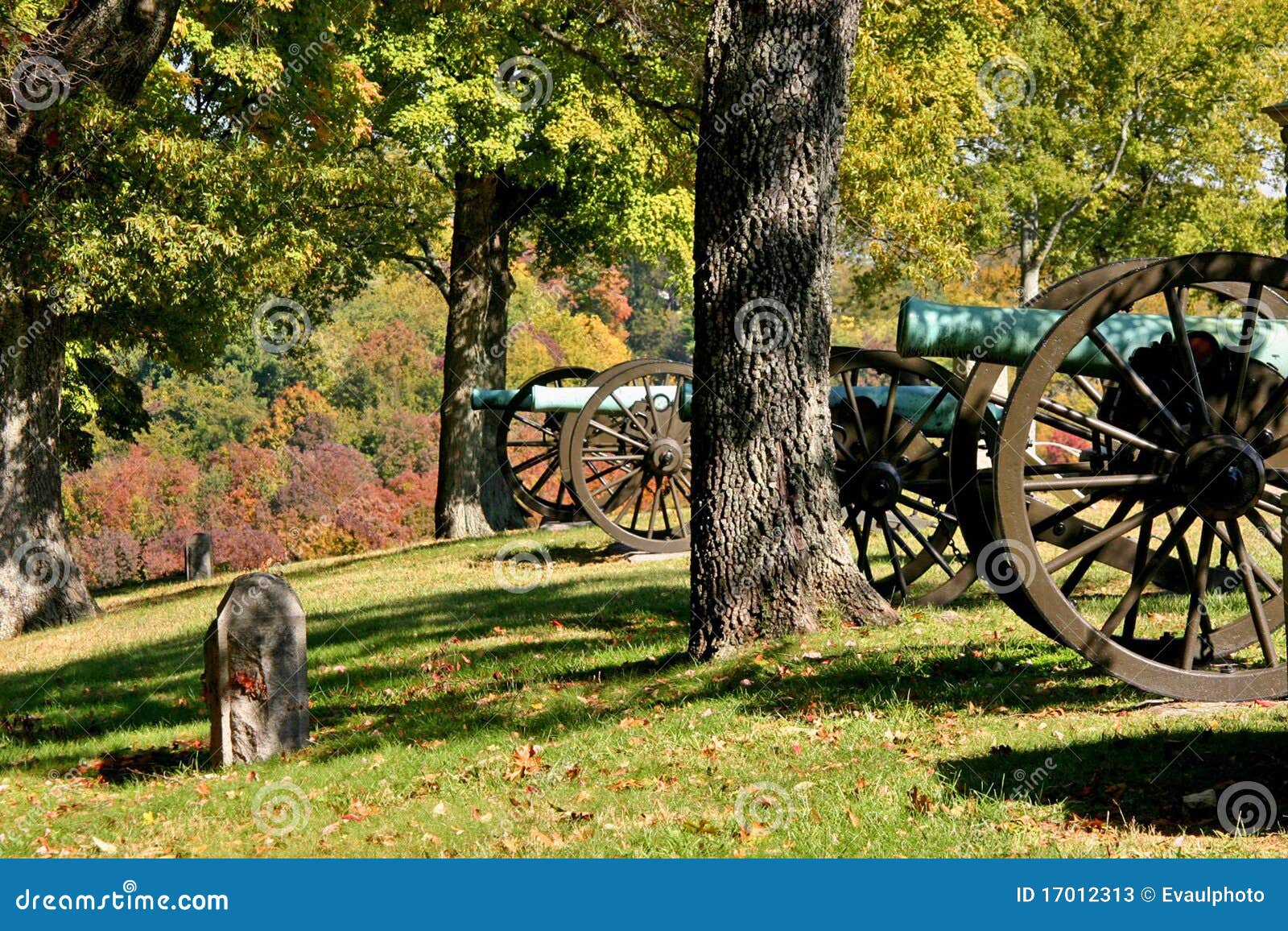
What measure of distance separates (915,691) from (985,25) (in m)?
19.5

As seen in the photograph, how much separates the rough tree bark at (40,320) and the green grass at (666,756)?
21.0ft

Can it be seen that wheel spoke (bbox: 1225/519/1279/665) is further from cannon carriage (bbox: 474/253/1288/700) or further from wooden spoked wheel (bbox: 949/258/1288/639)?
wooden spoked wheel (bbox: 949/258/1288/639)

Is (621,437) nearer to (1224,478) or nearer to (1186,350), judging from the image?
(1186,350)

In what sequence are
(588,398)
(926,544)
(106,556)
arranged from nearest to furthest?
(926,544), (588,398), (106,556)

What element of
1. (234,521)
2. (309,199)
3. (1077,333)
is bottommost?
(234,521)

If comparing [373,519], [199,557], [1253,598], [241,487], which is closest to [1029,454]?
[1253,598]

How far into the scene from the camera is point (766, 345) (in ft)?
26.9

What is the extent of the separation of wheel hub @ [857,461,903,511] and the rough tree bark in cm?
869

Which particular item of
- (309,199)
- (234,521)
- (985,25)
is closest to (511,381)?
(234,521)

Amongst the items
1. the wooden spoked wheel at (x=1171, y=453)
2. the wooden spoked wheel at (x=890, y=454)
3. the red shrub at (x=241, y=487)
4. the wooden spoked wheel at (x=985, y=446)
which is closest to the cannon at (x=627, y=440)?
the wooden spoked wheel at (x=890, y=454)

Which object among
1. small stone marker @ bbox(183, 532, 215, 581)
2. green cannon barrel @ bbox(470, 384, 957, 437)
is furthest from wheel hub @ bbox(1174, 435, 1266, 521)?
small stone marker @ bbox(183, 532, 215, 581)

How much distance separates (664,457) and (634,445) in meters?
0.41

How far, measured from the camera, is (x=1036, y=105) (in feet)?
94.6
